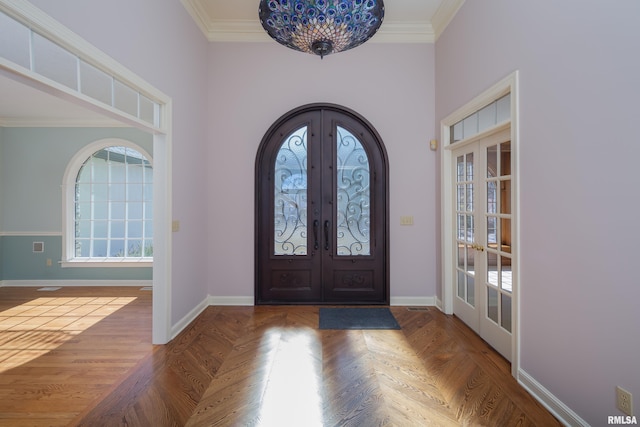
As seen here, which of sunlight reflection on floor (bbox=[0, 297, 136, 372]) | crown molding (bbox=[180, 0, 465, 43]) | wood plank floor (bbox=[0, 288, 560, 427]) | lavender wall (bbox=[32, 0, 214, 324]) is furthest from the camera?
crown molding (bbox=[180, 0, 465, 43])

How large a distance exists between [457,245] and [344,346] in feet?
5.92

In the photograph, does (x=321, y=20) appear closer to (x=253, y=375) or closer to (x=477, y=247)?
(x=477, y=247)

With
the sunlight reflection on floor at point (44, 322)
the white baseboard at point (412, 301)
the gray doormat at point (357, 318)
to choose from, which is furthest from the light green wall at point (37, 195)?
the white baseboard at point (412, 301)

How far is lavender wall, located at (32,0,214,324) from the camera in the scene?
81.5 inches

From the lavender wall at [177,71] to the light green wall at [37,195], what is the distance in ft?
7.36

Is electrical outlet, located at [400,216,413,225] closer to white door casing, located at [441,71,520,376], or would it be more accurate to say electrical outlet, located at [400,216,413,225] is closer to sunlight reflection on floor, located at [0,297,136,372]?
white door casing, located at [441,71,520,376]

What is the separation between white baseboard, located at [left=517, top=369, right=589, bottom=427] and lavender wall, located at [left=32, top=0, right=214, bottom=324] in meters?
3.11

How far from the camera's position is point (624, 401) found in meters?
1.52

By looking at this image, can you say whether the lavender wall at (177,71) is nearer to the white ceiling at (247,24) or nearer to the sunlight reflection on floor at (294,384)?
the white ceiling at (247,24)

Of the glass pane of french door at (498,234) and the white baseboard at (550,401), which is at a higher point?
the glass pane of french door at (498,234)

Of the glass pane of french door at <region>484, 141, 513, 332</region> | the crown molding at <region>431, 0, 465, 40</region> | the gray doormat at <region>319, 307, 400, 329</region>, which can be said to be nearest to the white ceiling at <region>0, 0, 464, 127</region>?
the crown molding at <region>431, 0, 465, 40</region>

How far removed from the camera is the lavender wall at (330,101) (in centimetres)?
394

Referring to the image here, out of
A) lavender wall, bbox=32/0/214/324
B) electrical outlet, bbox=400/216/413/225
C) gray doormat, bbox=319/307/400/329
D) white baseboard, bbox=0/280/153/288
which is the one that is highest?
lavender wall, bbox=32/0/214/324

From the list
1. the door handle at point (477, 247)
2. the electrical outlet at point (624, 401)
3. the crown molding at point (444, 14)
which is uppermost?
the crown molding at point (444, 14)
